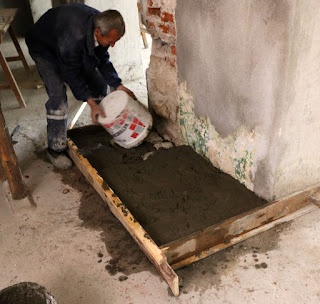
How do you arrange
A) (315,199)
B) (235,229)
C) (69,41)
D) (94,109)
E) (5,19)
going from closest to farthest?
(235,229) → (315,199) → (69,41) → (94,109) → (5,19)

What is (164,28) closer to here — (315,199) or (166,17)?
(166,17)

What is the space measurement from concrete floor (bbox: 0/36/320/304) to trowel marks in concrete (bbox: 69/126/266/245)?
0.66 feet

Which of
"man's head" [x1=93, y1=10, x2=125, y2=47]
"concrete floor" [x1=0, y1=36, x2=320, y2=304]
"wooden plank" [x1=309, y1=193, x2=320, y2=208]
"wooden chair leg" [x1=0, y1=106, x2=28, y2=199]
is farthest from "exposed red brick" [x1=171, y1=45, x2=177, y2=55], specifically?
"wooden plank" [x1=309, y1=193, x2=320, y2=208]

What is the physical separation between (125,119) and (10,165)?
990 millimetres

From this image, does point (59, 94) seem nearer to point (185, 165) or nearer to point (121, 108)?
point (121, 108)

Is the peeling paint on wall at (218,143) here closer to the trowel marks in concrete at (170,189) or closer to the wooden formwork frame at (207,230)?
the trowel marks in concrete at (170,189)

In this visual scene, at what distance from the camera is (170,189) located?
2.73 m

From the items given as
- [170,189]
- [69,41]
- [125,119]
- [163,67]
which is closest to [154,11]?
[163,67]

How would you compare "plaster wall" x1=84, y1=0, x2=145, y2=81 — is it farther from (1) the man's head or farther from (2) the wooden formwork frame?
(2) the wooden formwork frame

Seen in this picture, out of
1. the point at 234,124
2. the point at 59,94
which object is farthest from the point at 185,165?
the point at 59,94

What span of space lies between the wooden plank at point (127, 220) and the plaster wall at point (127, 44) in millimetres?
2160

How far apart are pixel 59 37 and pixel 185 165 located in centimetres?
146

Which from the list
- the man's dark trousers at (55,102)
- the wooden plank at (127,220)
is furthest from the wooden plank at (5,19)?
the wooden plank at (127,220)

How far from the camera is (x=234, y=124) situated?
257 centimetres
